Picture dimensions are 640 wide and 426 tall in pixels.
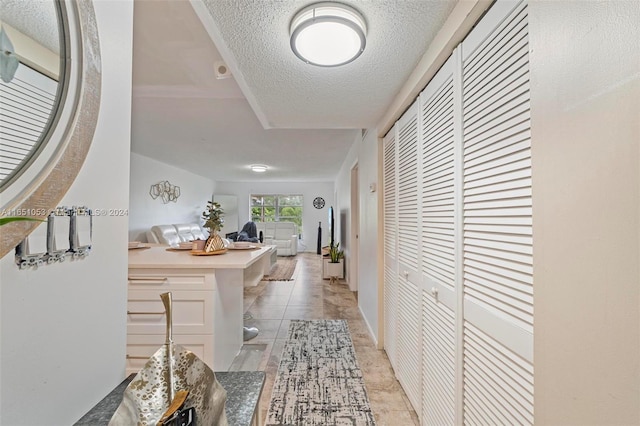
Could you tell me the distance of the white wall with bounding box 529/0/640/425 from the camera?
471 millimetres

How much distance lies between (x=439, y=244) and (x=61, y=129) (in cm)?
146

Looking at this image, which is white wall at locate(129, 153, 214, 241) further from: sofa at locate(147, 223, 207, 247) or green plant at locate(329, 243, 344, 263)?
green plant at locate(329, 243, 344, 263)

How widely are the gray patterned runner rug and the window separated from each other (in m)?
6.96

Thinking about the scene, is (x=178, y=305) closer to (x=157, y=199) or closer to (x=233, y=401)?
(x=233, y=401)

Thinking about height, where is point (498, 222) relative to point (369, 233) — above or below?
above

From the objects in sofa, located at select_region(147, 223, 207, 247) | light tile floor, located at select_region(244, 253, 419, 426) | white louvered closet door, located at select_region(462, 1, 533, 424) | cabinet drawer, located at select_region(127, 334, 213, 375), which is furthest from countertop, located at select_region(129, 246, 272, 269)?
sofa, located at select_region(147, 223, 207, 247)

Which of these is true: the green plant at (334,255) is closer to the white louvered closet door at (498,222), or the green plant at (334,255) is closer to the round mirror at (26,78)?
the white louvered closet door at (498,222)

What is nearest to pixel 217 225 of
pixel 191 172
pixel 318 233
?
pixel 191 172

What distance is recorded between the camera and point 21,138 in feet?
1.77

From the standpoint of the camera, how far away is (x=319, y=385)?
2008 mm

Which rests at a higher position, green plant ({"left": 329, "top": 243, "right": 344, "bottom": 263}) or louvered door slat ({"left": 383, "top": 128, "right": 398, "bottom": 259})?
louvered door slat ({"left": 383, "top": 128, "right": 398, "bottom": 259})

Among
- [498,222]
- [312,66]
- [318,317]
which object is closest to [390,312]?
[318,317]

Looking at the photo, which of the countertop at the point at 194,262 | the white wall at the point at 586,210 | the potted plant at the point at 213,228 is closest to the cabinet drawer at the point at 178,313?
the countertop at the point at 194,262

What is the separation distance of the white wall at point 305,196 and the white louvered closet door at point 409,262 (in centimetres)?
740
